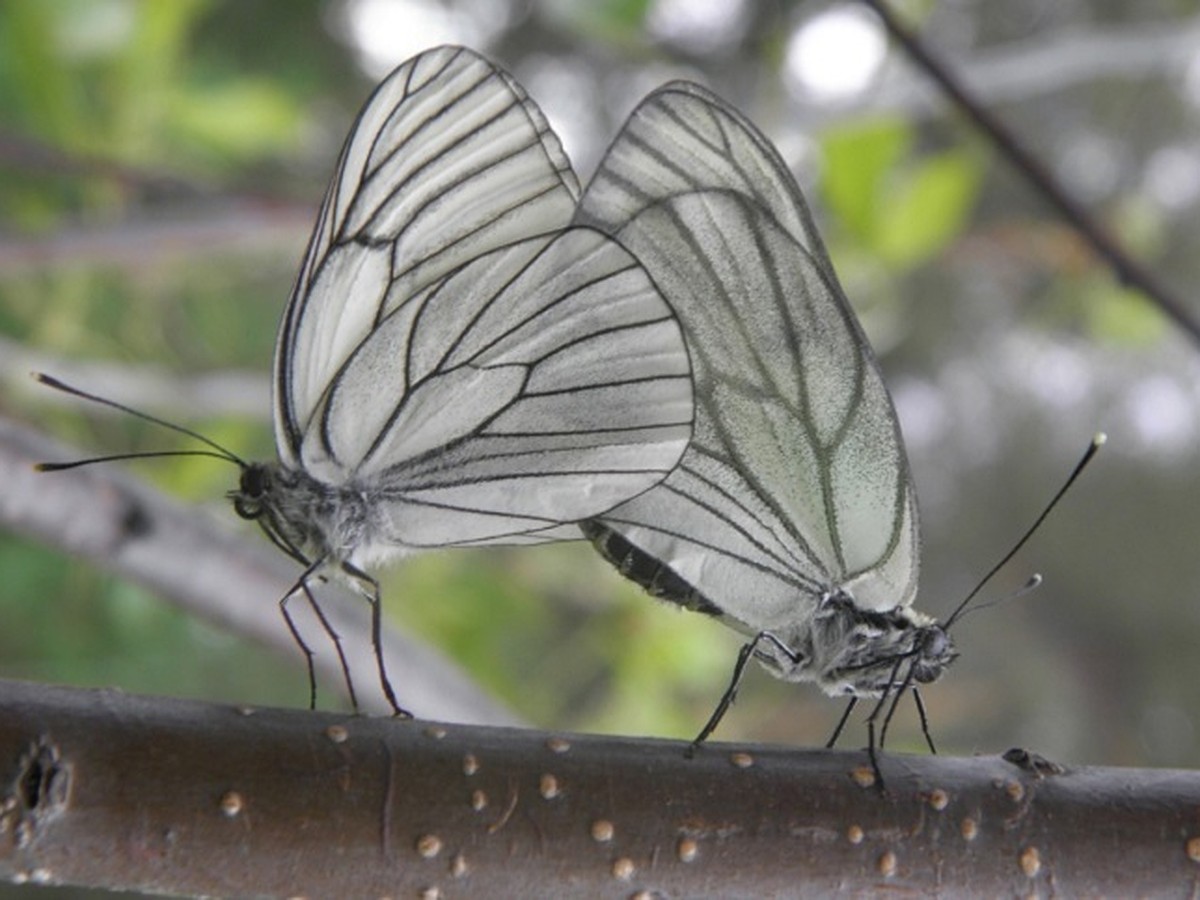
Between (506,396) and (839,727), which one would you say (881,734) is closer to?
(839,727)

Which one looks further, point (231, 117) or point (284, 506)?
point (231, 117)

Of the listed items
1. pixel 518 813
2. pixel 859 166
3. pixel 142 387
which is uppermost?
pixel 859 166

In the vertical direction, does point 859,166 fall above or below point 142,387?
above

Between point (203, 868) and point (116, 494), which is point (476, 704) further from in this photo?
point (203, 868)

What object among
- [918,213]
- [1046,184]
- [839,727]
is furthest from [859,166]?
[839,727]

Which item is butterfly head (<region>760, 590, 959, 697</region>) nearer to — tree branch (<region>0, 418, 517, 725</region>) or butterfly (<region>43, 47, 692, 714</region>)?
butterfly (<region>43, 47, 692, 714</region>)

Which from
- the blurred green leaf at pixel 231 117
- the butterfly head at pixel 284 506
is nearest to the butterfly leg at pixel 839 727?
the butterfly head at pixel 284 506
